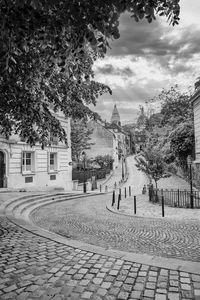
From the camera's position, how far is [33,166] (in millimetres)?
23422

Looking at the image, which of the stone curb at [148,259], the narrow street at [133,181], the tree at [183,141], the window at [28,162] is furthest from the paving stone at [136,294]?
the narrow street at [133,181]

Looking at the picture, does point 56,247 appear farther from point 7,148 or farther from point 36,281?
point 7,148

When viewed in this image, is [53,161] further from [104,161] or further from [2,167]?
[104,161]

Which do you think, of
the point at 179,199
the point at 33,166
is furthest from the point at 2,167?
the point at 179,199

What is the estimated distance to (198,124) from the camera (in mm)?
18438

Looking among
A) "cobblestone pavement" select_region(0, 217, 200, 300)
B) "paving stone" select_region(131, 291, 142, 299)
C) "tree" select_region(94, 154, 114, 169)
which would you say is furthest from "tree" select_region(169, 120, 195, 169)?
"tree" select_region(94, 154, 114, 169)

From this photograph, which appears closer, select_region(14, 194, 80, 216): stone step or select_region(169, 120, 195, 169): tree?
select_region(14, 194, 80, 216): stone step

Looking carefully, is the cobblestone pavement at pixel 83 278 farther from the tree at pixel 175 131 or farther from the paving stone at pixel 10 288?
the tree at pixel 175 131

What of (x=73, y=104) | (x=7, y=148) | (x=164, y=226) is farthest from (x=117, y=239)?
(x=7, y=148)

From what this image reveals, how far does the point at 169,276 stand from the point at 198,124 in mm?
15897

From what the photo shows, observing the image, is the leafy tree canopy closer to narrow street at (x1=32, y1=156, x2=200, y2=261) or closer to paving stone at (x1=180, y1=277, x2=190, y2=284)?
narrow street at (x1=32, y1=156, x2=200, y2=261)

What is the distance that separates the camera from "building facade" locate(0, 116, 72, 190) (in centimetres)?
2050

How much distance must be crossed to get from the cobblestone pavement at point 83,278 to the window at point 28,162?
57.3 feet

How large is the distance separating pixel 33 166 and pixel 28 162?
60 centimetres
